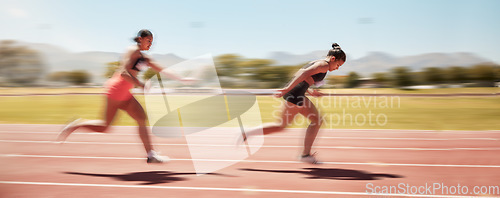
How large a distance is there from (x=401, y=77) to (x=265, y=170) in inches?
2385

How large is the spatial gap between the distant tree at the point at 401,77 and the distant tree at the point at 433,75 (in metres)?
6.24

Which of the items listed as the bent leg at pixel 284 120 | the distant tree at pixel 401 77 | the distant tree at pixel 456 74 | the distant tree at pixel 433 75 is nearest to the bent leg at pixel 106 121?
the bent leg at pixel 284 120

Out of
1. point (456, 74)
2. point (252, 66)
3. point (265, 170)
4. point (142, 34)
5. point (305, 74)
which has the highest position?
point (142, 34)

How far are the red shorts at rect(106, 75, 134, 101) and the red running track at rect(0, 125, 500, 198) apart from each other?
1.02m

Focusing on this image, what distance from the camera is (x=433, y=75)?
69500mm

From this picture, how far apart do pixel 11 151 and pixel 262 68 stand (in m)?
76.8

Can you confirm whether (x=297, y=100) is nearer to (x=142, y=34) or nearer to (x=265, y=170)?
(x=265, y=170)

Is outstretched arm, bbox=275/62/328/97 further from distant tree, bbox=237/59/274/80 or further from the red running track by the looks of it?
distant tree, bbox=237/59/274/80

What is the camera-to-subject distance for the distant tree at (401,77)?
60491mm

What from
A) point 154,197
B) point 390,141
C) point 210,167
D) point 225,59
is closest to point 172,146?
point 210,167

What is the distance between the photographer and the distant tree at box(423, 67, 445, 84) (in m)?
67.9

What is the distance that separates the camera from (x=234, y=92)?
19.4 ft

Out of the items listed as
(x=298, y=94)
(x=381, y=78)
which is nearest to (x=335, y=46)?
(x=298, y=94)

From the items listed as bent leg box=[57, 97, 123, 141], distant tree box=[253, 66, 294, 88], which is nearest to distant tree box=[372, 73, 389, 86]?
distant tree box=[253, 66, 294, 88]
